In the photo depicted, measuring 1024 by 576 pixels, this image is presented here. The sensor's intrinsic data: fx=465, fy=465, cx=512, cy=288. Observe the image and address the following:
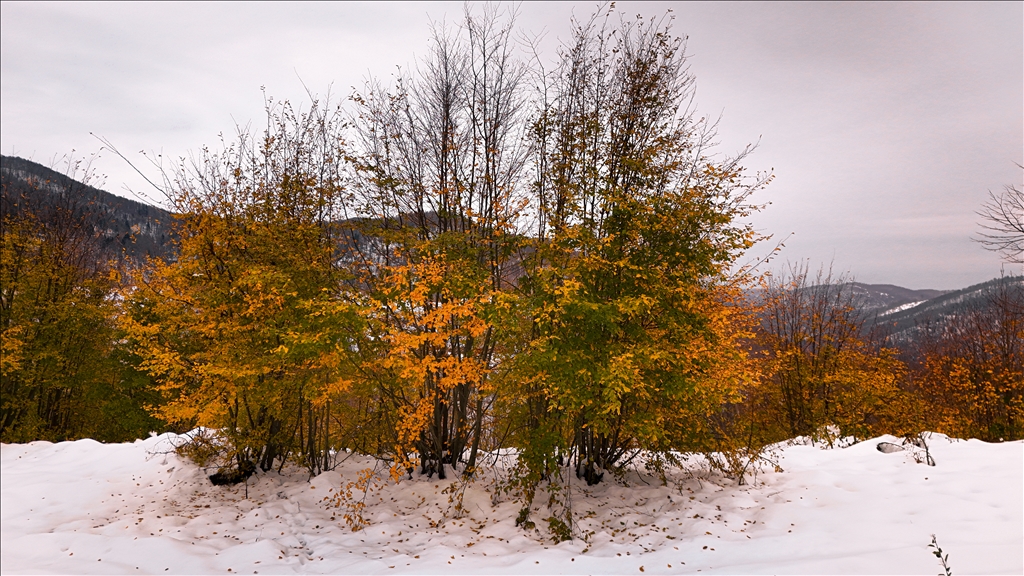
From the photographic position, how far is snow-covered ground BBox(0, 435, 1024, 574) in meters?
5.19

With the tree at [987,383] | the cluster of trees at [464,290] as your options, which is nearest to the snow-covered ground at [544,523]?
the cluster of trees at [464,290]

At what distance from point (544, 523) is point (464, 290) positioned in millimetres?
3736

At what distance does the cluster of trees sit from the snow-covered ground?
650mm

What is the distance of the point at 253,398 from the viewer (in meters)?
7.53

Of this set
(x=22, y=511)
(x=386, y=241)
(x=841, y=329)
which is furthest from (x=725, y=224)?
(x=22, y=511)

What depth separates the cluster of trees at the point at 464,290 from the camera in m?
6.80

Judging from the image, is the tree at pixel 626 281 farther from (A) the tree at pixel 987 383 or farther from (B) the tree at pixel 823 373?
(A) the tree at pixel 987 383

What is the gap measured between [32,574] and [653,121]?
10267 millimetres

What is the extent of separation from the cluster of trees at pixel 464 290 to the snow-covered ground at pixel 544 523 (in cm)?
65

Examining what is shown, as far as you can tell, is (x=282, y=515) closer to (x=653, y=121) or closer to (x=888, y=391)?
(x=653, y=121)

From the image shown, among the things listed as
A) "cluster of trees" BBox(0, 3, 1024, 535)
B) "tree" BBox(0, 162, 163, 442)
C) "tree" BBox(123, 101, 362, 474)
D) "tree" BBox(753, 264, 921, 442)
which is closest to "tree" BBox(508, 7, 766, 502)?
"cluster of trees" BBox(0, 3, 1024, 535)

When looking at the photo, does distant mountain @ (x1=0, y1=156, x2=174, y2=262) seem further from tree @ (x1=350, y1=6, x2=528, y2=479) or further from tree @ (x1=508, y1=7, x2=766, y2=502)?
tree @ (x1=508, y1=7, x2=766, y2=502)

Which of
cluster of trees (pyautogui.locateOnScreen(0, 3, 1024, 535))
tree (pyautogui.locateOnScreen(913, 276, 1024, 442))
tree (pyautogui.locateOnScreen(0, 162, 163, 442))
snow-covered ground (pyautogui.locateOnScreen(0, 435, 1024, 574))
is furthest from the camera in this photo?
tree (pyautogui.locateOnScreen(913, 276, 1024, 442))

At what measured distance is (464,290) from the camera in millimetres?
6852
